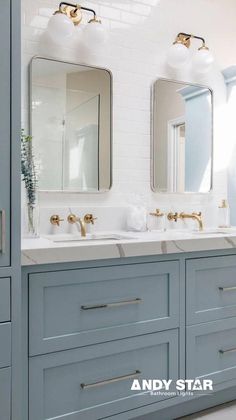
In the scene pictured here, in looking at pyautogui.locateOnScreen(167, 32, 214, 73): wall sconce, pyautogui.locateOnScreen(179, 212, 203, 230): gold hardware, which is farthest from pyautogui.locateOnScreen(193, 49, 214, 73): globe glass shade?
pyautogui.locateOnScreen(179, 212, 203, 230): gold hardware

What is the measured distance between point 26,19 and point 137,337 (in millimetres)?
1764

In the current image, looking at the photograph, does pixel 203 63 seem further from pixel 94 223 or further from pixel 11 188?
pixel 11 188

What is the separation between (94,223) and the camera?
2240mm

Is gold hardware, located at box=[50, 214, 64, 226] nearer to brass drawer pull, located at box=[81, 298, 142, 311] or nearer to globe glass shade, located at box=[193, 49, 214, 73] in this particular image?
brass drawer pull, located at box=[81, 298, 142, 311]

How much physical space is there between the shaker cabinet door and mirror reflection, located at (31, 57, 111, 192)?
757mm

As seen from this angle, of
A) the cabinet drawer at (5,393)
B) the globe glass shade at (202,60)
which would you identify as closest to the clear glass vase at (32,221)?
the cabinet drawer at (5,393)

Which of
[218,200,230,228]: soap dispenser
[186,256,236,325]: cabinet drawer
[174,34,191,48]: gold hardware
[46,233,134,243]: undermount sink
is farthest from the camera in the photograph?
[218,200,230,228]: soap dispenser

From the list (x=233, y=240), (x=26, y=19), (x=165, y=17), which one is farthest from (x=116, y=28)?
(x=233, y=240)

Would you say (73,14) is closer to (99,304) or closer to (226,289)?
(99,304)

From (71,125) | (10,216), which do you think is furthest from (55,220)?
(10,216)

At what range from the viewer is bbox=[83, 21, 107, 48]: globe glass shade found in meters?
2.13

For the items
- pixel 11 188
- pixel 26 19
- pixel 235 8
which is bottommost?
pixel 11 188

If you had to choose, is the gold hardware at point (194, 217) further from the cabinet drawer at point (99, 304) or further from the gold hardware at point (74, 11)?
the gold hardware at point (74, 11)

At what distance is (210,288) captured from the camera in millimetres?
1849
